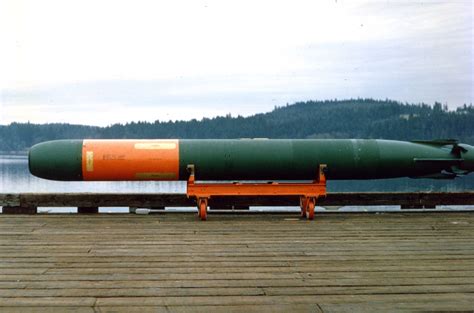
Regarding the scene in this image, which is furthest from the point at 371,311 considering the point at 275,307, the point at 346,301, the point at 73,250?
the point at 73,250

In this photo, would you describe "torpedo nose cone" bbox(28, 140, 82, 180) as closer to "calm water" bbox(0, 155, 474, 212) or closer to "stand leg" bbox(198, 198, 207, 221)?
"stand leg" bbox(198, 198, 207, 221)

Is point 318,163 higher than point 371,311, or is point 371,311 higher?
point 318,163

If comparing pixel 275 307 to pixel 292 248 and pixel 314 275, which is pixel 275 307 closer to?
pixel 314 275

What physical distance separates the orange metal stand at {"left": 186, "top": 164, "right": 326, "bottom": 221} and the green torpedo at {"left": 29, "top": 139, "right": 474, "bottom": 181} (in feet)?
1.18

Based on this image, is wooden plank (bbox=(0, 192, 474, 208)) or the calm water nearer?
wooden plank (bbox=(0, 192, 474, 208))

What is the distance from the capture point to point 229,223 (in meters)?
8.71

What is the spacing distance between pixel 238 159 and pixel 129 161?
186 cm

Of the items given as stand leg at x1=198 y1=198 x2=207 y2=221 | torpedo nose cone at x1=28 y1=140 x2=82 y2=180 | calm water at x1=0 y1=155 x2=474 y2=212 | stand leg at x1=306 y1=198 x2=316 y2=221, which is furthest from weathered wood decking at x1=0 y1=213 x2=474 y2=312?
calm water at x1=0 y1=155 x2=474 y2=212

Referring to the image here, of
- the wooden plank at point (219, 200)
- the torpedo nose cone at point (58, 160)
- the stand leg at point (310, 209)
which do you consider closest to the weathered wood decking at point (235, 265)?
the stand leg at point (310, 209)

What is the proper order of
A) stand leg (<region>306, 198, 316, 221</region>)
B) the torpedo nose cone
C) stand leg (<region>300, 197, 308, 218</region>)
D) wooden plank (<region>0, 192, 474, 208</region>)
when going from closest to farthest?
stand leg (<region>306, 198, 316, 221</region>) < stand leg (<region>300, 197, 308, 218</region>) < the torpedo nose cone < wooden plank (<region>0, 192, 474, 208</region>)

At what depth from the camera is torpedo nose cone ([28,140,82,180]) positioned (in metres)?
9.52

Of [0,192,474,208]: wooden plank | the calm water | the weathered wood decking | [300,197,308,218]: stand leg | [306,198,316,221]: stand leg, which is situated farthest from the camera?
the calm water

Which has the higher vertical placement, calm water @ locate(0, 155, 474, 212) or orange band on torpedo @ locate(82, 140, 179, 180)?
orange band on torpedo @ locate(82, 140, 179, 180)

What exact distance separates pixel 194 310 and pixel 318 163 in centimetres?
580
